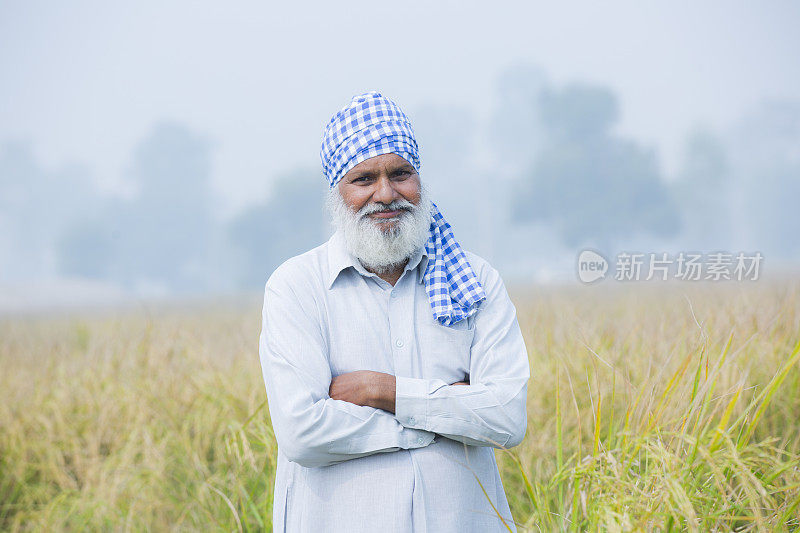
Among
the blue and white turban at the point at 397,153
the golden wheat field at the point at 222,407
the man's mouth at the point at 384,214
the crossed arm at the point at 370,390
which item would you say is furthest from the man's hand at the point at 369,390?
the golden wheat field at the point at 222,407

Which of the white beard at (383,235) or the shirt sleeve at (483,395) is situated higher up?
the white beard at (383,235)

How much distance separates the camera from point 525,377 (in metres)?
2.18

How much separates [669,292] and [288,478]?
401cm

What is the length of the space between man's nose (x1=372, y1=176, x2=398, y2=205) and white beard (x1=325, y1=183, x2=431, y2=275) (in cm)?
A: 2

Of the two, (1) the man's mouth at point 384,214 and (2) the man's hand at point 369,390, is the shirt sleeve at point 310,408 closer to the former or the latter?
(2) the man's hand at point 369,390

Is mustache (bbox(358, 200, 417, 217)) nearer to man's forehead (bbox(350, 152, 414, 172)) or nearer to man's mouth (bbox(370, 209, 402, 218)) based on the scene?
man's mouth (bbox(370, 209, 402, 218))

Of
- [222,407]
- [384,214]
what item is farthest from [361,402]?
[222,407]

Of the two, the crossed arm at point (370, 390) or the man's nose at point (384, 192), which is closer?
the crossed arm at point (370, 390)

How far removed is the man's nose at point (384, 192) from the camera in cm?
226

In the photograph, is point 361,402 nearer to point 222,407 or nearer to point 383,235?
point 383,235

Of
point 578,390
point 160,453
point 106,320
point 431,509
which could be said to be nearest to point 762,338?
point 578,390

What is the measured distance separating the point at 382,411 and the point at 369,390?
0.24ft

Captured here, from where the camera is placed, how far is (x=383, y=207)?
7.46 feet

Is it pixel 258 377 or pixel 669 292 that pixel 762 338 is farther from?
pixel 258 377
